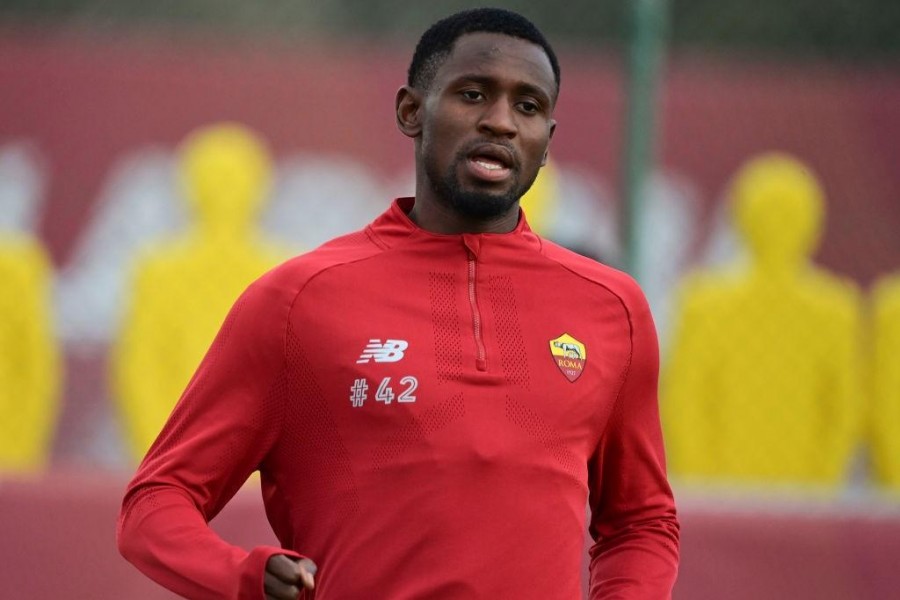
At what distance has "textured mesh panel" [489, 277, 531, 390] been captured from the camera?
272 cm

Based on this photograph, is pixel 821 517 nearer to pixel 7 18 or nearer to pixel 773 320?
pixel 773 320

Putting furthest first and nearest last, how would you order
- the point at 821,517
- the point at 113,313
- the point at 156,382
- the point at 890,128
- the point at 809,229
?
the point at 890,128 → the point at 113,313 → the point at 809,229 → the point at 156,382 → the point at 821,517

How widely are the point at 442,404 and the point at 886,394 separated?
4.87m

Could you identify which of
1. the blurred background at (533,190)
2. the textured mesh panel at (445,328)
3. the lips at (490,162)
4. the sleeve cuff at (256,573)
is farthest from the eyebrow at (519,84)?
the blurred background at (533,190)

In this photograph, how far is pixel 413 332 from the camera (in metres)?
2.71

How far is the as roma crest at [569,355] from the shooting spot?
2.75 meters

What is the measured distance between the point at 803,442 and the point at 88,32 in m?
4.57

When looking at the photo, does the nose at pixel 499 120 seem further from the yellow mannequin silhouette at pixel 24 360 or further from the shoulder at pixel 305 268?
the yellow mannequin silhouette at pixel 24 360

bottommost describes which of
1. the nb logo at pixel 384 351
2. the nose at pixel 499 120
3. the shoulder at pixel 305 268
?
the nb logo at pixel 384 351

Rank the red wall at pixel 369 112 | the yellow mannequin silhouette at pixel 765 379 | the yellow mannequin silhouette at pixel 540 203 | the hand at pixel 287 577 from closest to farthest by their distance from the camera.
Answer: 1. the hand at pixel 287 577
2. the yellow mannequin silhouette at pixel 765 379
3. the yellow mannequin silhouette at pixel 540 203
4. the red wall at pixel 369 112

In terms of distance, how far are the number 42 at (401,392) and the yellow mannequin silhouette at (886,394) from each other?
4701 mm

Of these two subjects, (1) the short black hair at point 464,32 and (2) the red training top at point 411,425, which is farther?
(1) the short black hair at point 464,32

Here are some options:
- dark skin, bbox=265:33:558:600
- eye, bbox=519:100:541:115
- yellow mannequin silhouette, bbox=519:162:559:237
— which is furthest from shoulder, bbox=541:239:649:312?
yellow mannequin silhouette, bbox=519:162:559:237

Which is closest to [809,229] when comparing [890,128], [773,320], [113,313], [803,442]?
[773,320]
